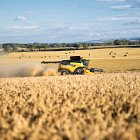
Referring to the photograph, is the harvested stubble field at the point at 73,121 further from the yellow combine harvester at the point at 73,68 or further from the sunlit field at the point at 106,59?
the sunlit field at the point at 106,59

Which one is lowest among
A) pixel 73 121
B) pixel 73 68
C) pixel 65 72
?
pixel 65 72

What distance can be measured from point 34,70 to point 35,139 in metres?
27.0

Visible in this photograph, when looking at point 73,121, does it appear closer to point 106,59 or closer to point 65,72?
point 65,72

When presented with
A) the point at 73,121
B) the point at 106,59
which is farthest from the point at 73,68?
the point at 106,59

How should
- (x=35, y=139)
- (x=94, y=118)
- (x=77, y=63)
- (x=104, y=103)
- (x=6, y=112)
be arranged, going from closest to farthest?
(x=35, y=139) < (x=94, y=118) < (x=6, y=112) < (x=104, y=103) < (x=77, y=63)

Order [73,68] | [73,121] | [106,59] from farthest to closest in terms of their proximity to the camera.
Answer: [106,59], [73,68], [73,121]

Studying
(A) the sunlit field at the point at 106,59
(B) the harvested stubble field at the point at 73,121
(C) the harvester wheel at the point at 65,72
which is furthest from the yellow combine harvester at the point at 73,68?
(B) the harvested stubble field at the point at 73,121

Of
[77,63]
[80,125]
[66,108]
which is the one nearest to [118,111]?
[66,108]

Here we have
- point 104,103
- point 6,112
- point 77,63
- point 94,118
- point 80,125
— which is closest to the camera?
point 80,125

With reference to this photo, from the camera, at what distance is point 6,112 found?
8.33 metres

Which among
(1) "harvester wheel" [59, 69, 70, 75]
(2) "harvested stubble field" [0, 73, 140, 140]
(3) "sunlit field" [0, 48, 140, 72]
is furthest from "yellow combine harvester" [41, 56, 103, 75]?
(2) "harvested stubble field" [0, 73, 140, 140]

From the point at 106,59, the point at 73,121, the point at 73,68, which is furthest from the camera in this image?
the point at 106,59

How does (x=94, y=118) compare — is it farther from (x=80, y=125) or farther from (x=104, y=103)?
(x=104, y=103)

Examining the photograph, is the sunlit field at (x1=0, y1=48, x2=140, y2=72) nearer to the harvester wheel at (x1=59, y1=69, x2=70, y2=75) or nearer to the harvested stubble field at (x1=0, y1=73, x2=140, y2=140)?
the harvester wheel at (x1=59, y1=69, x2=70, y2=75)
